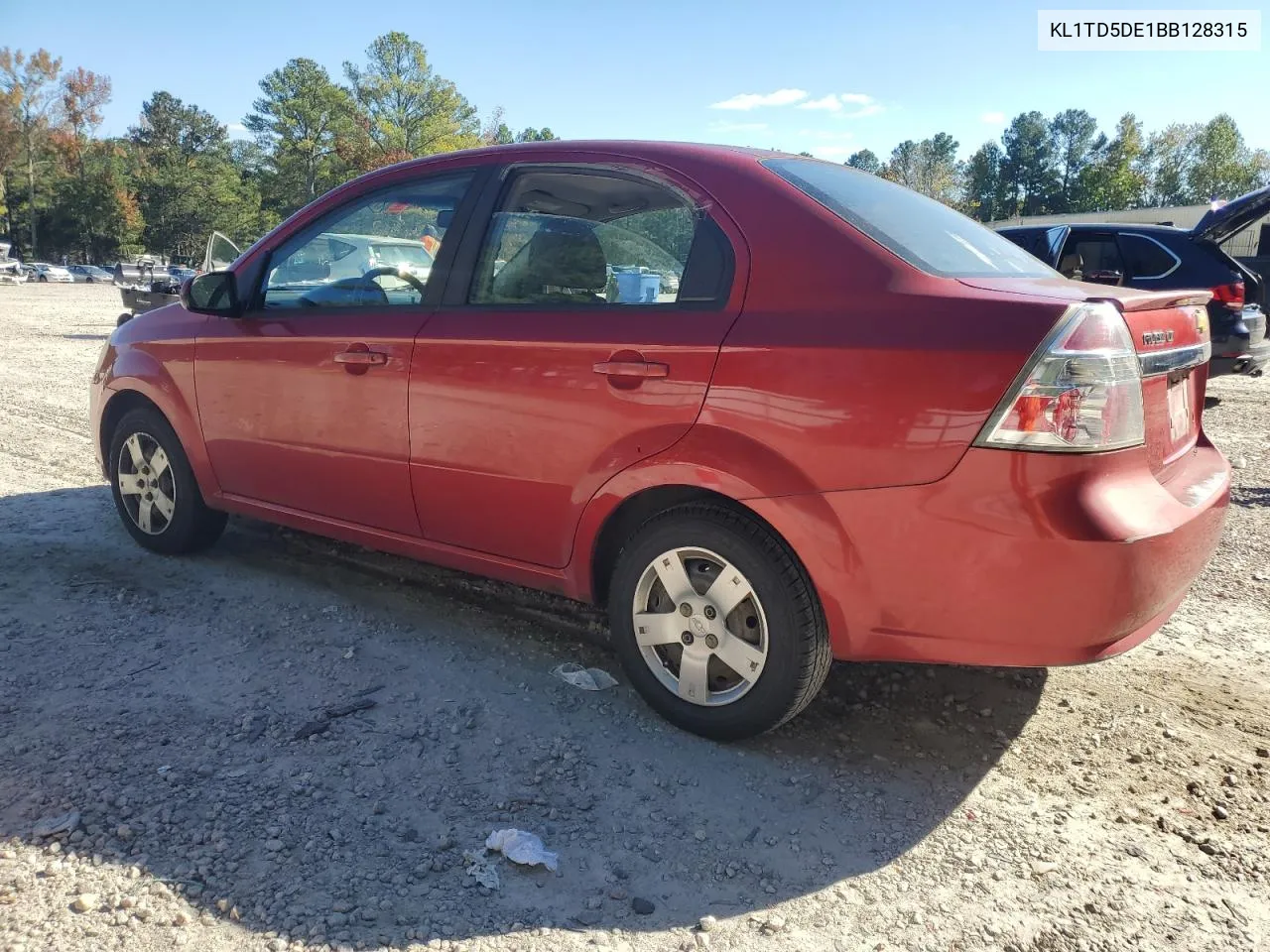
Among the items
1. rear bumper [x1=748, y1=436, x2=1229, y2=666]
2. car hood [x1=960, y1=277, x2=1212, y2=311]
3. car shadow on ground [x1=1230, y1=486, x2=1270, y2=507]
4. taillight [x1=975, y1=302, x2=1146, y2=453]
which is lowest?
car shadow on ground [x1=1230, y1=486, x2=1270, y2=507]

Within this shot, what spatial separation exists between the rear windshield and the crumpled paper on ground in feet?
6.12

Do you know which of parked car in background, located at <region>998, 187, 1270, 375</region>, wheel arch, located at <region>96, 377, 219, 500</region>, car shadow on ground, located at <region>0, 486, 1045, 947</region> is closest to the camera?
car shadow on ground, located at <region>0, 486, 1045, 947</region>

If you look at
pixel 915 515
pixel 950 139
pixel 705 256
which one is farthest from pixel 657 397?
pixel 950 139

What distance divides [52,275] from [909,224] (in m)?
64.5

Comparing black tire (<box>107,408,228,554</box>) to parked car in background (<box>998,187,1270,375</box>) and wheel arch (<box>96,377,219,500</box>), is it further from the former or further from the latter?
parked car in background (<box>998,187,1270,375</box>)

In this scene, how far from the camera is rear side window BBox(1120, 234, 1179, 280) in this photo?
8.91 m

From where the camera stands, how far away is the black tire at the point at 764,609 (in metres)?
2.70

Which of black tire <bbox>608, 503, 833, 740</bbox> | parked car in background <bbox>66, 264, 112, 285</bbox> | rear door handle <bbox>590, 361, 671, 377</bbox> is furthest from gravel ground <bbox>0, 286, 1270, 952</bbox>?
parked car in background <bbox>66, 264, 112, 285</bbox>

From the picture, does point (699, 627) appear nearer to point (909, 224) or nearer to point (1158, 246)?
point (909, 224)

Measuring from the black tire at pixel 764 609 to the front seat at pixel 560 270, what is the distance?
809 mm

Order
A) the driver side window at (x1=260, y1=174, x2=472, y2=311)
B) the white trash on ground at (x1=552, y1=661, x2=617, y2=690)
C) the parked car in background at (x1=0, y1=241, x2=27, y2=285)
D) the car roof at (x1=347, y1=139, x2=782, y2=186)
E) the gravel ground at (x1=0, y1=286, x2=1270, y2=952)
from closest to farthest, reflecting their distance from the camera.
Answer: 1. the gravel ground at (x1=0, y1=286, x2=1270, y2=952)
2. the car roof at (x1=347, y1=139, x2=782, y2=186)
3. the white trash on ground at (x1=552, y1=661, x2=617, y2=690)
4. the driver side window at (x1=260, y1=174, x2=472, y2=311)
5. the parked car in background at (x1=0, y1=241, x2=27, y2=285)

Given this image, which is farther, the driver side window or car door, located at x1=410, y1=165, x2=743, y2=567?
the driver side window

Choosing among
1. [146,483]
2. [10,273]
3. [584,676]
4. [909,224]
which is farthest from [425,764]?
[10,273]

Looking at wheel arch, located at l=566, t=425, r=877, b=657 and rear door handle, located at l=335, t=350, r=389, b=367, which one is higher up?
rear door handle, located at l=335, t=350, r=389, b=367
